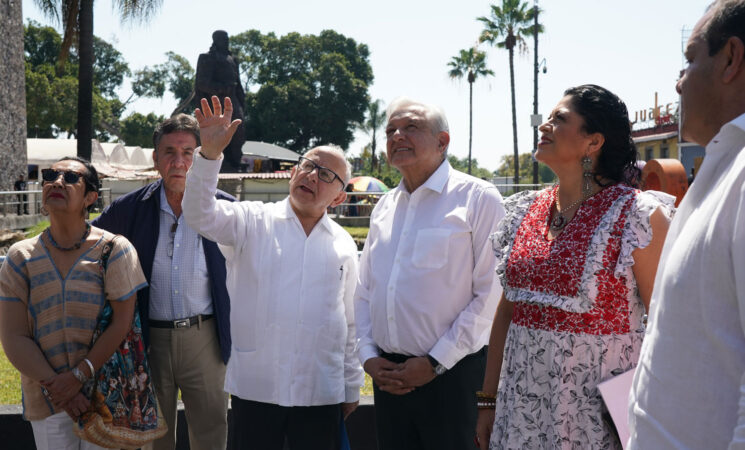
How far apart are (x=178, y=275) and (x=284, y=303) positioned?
2.53ft

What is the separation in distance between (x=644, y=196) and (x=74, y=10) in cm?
1402

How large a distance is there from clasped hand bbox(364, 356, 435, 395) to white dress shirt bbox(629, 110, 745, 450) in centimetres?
146

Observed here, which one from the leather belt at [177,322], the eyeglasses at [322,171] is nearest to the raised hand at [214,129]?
the eyeglasses at [322,171]

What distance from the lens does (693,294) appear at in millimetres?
1345

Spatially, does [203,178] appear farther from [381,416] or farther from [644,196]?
[644,196]

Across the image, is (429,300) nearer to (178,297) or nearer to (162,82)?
(178,297)

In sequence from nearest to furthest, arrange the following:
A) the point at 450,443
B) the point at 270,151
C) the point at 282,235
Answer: the point at 450,443, the point at 282,235, the point at 270,151

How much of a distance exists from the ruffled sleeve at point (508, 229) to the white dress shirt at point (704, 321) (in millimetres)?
1138

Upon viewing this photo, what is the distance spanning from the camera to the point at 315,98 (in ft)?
170

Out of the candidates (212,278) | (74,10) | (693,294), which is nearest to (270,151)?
(74,10)

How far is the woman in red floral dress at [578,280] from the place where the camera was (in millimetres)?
2291

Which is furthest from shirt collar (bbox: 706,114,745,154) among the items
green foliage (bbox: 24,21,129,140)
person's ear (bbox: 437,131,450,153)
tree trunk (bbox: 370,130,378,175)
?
tree trunk (bbox: 370,130,378,175)

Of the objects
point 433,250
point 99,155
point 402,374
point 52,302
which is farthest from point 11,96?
point 402,374

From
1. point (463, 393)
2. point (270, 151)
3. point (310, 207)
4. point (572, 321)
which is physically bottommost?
point (463, 393)
